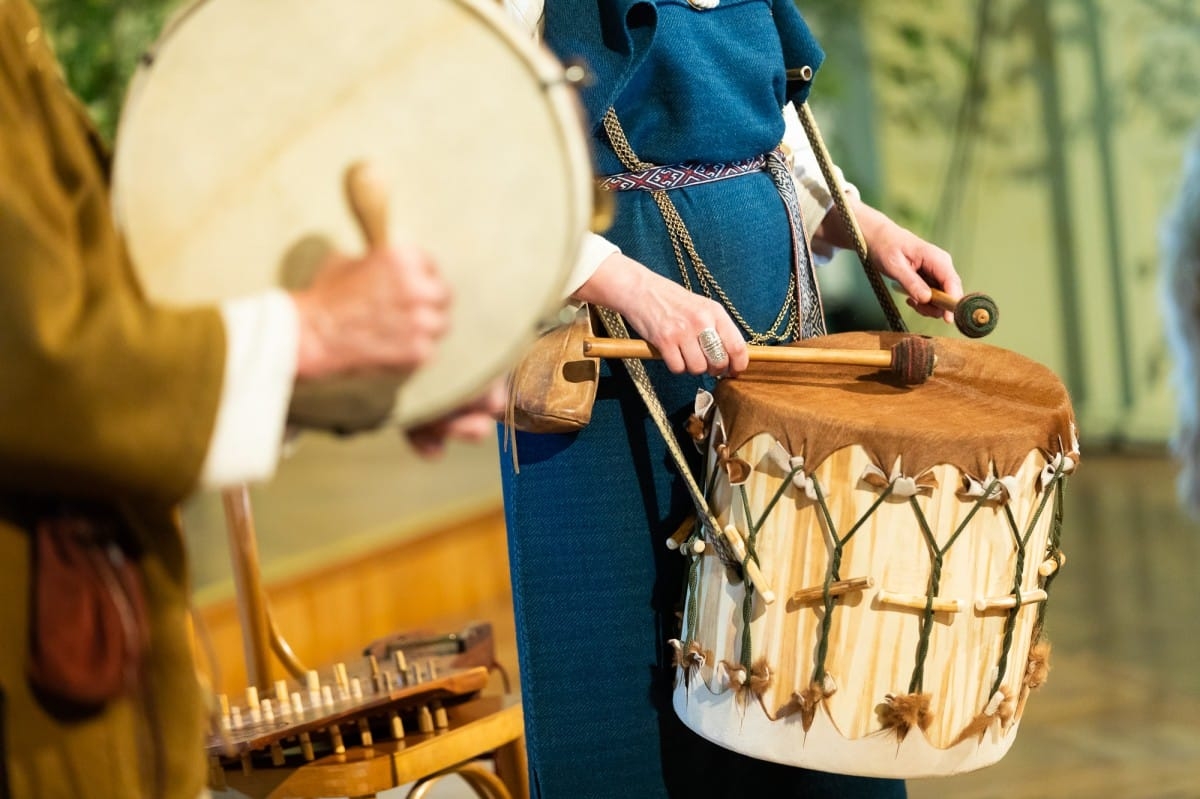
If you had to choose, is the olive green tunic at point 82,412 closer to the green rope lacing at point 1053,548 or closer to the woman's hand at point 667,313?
the woman's hand at point 667,313

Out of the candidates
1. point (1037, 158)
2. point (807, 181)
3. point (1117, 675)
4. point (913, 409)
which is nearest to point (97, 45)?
point (807, 181)

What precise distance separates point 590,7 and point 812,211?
43 centimetres

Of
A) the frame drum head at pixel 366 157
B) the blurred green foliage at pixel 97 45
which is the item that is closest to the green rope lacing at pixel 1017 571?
the frame drum head at pixel 366 157

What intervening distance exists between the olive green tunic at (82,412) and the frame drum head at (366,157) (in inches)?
2.2

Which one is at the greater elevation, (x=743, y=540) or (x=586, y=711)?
(x=743, y=540)

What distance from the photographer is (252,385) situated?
2.89ft

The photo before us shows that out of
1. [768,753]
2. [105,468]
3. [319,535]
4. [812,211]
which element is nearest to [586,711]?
[768,753]

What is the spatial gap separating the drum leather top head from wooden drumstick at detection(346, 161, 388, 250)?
599 millimetres

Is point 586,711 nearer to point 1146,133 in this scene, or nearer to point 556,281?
point 556,281

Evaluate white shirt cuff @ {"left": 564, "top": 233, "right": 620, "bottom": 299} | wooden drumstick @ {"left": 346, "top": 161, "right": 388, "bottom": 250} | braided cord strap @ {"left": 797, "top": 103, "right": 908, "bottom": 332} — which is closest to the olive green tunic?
wooden drumstick @ {"left": 346, "top": 161, "right": 388, "bottom": 250}

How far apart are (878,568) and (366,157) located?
2.33ft

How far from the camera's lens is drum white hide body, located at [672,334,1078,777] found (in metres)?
1.36

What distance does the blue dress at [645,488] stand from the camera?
60.8 inches

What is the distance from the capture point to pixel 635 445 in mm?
1616
